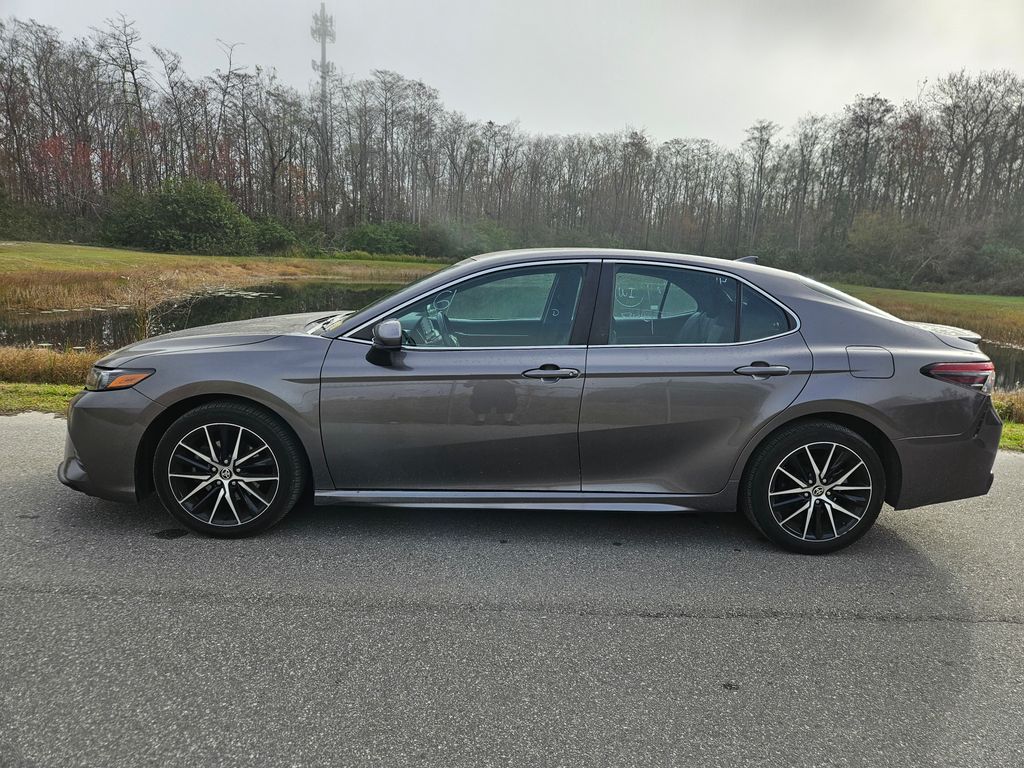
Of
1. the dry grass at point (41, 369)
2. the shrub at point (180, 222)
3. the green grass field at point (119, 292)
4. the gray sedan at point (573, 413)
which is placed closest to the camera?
the gray sedan at point (573, 413)

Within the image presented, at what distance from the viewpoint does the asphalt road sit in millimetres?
2154

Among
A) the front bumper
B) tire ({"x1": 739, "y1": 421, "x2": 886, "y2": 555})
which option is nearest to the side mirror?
the front bumper

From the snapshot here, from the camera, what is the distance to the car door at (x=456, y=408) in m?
3.48

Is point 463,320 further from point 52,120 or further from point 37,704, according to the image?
point 52,120

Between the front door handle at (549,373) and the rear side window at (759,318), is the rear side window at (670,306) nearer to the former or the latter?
the rear side window at (759,318)

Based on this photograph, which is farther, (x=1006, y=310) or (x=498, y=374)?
(x=1006, y=310)

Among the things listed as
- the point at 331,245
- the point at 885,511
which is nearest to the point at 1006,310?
the point at 885,511

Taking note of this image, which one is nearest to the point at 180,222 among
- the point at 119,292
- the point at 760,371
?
the point at 119,292

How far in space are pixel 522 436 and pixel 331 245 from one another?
204 feet

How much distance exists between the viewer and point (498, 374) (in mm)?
3482

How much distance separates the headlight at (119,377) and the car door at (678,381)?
242cm

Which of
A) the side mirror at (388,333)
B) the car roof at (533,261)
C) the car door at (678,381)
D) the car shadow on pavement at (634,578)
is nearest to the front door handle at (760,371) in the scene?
the car door at (678,381)

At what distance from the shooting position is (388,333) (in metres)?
3.40

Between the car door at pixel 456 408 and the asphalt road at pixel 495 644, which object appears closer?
the asphalt road at pixel 495 644
